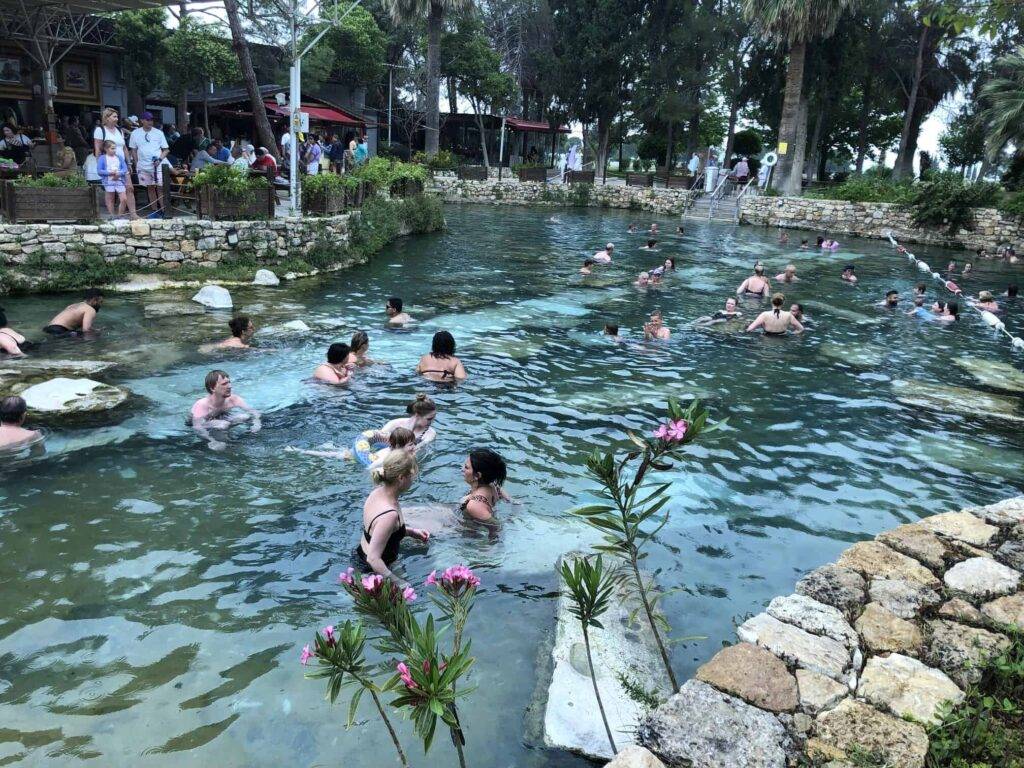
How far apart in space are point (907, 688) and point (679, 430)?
6.41 ft

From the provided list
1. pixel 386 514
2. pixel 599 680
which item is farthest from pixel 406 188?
pixel 599 680

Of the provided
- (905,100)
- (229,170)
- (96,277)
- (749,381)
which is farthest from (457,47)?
(749,381)

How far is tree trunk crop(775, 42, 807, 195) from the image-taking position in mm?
33531

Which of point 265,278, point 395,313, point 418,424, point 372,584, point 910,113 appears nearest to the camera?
point 372,584

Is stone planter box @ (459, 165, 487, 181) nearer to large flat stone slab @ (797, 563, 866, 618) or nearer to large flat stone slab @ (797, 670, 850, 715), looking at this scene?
large flat stone slab @ (797, 563, 866, 618)

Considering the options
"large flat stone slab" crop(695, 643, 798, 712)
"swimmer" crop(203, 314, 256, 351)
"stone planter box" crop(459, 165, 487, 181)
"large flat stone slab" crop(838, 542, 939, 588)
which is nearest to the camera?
"large flat stone slab" crop(695, 643, 798, 712)

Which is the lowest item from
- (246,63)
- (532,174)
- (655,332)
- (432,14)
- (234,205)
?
(655,332)

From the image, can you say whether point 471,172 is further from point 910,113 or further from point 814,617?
point 814,617

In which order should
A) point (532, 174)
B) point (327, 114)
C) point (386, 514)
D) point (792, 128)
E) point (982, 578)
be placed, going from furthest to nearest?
point (532, 174) → point (327, 114) → point (792, 128) → point (386, 514) → point (982, 578)

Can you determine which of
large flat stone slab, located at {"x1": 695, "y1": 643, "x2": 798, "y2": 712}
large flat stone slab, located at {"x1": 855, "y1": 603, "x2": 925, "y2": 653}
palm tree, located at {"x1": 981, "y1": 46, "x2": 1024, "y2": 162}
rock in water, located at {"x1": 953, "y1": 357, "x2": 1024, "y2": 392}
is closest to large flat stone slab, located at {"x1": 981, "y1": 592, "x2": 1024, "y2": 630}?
large flat stone slab, located at {"x1": 855, "y1": 603, "x2": 925, "y2": 653}

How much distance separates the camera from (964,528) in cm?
588

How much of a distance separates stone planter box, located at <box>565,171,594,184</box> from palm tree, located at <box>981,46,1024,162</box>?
67.7 feet

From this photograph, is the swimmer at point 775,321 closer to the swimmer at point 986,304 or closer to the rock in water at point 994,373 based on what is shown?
the rock in water at point 994,373

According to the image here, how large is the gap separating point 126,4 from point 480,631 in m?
20.2
